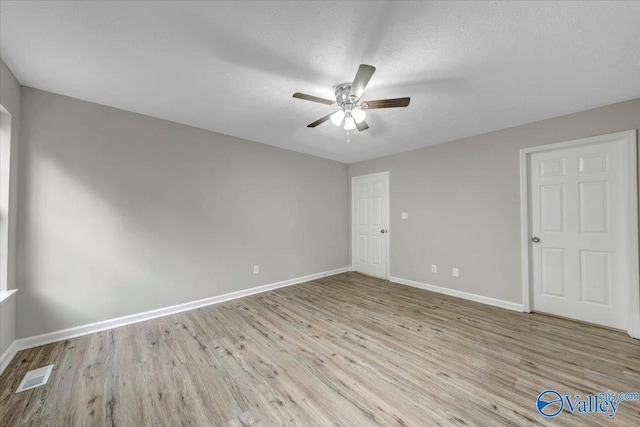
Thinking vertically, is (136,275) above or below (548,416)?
above

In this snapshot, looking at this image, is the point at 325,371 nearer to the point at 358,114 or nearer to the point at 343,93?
the point at 358,114

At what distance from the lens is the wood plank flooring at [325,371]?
148 centimetres

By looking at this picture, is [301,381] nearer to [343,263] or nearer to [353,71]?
[353,71]

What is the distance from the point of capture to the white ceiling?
1.37m

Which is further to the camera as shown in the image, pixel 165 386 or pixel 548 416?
pixel 165 386

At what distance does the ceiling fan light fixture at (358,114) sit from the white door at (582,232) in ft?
8.31

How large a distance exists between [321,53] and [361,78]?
1.17 ft

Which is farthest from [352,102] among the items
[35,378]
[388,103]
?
[35,378]

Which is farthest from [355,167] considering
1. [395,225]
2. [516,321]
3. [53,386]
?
[53,386]

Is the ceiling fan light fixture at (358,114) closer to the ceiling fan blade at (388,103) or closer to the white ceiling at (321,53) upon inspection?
the ceiling fan blade at (388,103)

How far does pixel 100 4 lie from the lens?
1.32 metres

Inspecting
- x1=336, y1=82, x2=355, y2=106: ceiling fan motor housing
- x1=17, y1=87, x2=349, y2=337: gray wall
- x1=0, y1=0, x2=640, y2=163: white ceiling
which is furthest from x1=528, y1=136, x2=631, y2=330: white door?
x1=17, y1=87, x2=349, y2=337: gray wall

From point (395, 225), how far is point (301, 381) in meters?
3.27

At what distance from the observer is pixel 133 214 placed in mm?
2697
